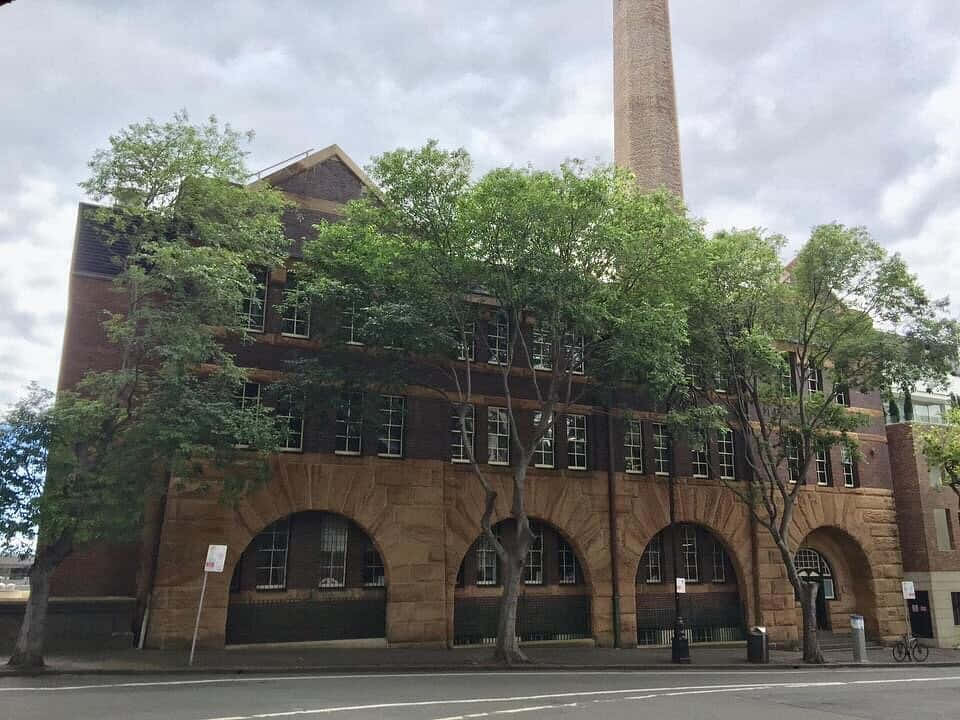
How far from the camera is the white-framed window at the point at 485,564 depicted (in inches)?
1051

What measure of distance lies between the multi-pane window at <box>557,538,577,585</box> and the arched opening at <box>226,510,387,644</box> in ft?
22.3

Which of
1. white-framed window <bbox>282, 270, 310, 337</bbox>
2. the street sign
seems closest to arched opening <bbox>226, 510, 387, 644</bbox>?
the street sign

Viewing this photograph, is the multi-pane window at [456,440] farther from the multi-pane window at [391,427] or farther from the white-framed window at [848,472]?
the white-framed window at [848,472]

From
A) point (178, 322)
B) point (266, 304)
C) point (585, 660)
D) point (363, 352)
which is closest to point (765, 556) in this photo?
point (585, 660)

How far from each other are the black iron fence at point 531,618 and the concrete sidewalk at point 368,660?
0.87 metres

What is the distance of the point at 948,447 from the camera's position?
3131 centimetres

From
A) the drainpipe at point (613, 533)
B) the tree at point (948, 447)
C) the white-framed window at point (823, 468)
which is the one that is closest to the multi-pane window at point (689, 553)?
the drainpipe at point (613, 533)

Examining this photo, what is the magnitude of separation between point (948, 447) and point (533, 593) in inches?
707

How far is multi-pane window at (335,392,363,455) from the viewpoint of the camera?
928 inches

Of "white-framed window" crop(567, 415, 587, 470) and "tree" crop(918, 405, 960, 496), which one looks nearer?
"white-framed window" crop(567, 415, 587, 470)

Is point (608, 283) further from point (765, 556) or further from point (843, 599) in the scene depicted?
point (843, 599)

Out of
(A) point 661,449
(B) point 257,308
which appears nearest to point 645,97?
(A) point 661,449

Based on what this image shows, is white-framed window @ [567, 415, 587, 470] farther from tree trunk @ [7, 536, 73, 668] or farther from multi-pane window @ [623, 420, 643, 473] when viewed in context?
tree trunk @ [7, 536, 73, 668]

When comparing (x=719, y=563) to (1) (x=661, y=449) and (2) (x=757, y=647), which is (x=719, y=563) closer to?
(1) (x=661, y=449)
